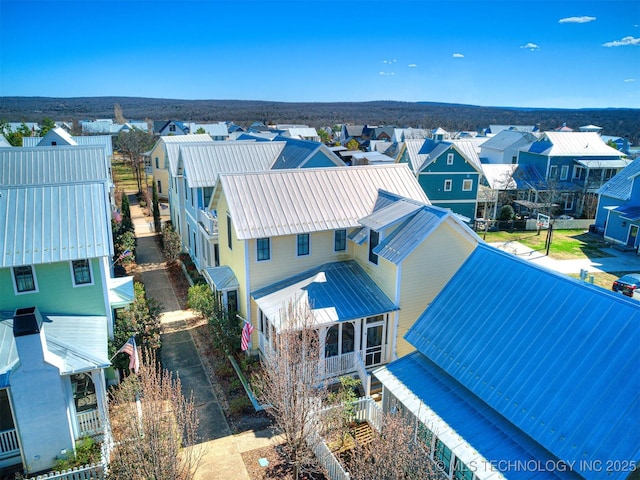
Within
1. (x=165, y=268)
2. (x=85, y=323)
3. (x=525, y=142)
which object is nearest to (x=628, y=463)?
(x=85, y=323)

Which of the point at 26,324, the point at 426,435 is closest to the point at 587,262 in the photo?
the point at 426,435

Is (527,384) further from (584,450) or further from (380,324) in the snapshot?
(380,324)

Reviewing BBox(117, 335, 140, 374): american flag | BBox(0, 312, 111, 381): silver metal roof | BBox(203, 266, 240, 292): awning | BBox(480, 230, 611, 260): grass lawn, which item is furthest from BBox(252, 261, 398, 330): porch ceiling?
BBox(480, 230, 611, 260): grass lawn

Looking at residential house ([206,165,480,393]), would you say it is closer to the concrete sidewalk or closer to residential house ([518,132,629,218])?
the concrete sidewalk

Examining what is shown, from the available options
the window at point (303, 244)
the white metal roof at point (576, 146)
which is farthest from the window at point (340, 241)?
the white metal roof at point (576, 146)

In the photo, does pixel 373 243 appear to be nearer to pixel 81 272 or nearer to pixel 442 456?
pixel 442 456

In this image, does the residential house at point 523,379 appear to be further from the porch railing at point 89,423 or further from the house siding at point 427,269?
the porch railing at point 89,423
